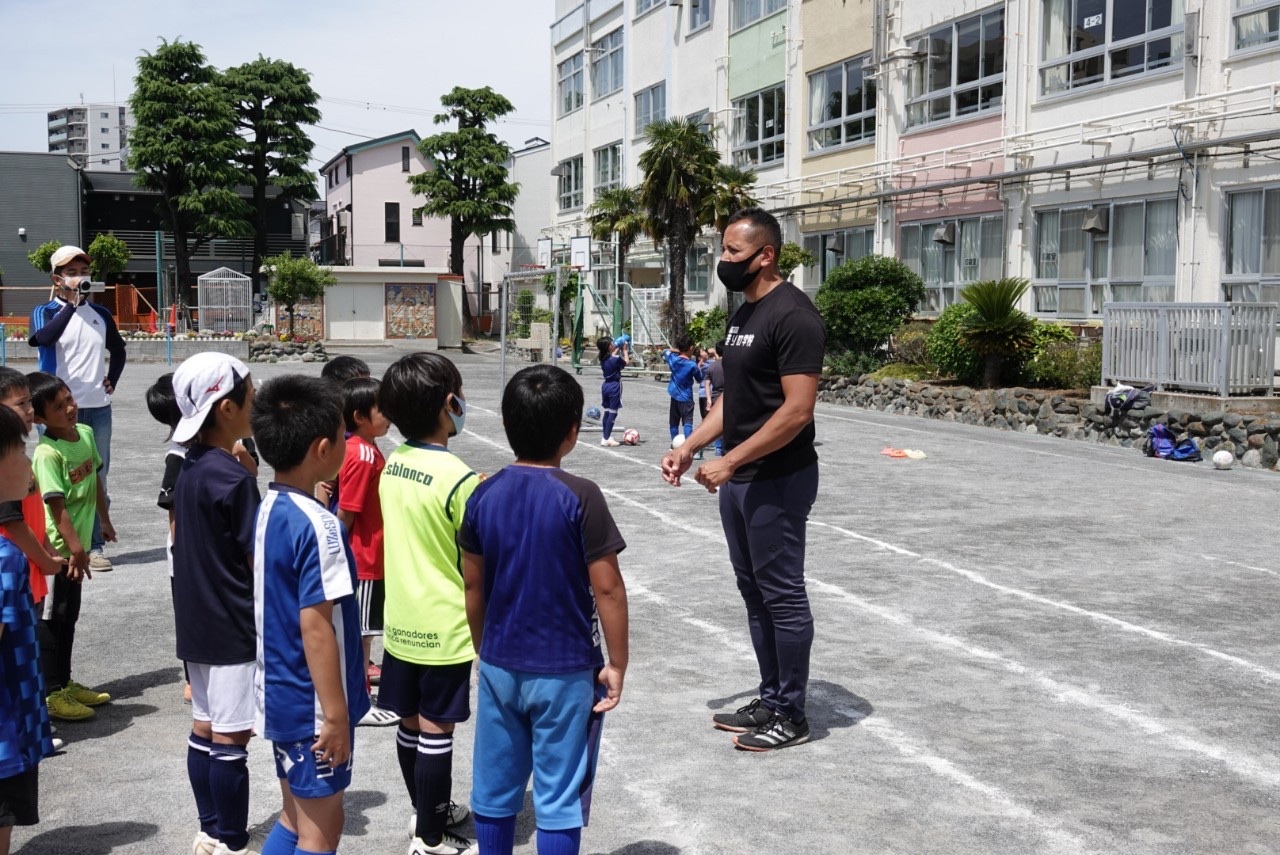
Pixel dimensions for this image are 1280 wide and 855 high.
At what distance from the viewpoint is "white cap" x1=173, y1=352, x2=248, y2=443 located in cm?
365

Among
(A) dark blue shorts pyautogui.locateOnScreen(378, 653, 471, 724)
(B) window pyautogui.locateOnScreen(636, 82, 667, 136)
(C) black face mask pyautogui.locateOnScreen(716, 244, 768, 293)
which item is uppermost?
(B) window pyautogui.locateOnScreen(636, 82, 667, 136)

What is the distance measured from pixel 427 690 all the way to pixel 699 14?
37.4 metres

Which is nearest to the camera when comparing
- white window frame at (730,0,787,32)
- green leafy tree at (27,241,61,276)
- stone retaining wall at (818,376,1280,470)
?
stone retaining wall at (818,376,1280,470)

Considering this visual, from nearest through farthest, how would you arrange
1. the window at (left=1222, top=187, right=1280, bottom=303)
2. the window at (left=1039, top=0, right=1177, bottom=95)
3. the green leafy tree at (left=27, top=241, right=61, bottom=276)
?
the window at (left=1222, top=187, right=1280, bottom=303)
the window at (left=1039, top=0, right=1177, bottom=95)
the green leafy tree at (left=27, top=241, right=61, bottom=276)

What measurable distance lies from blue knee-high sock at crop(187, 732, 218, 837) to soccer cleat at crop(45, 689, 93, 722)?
5.81 feet

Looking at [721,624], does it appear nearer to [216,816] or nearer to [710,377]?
[216,816]

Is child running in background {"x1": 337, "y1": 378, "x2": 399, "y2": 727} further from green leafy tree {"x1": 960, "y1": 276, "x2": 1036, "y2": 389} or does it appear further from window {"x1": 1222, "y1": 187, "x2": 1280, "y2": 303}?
green leafy tree {"x1": 960, "y1": 276, "x2": 1036, "y2": 389}

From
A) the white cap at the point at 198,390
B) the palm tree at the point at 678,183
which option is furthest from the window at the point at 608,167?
the white cap at the point at 198,390

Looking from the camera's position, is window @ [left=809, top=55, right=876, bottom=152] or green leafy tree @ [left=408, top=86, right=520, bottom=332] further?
green leafy tree @ [left=408, top=86, right=520, bottom=332]

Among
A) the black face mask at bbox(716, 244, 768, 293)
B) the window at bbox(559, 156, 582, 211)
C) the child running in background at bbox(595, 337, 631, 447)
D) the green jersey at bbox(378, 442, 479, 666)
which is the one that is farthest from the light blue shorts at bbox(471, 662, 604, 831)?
the window at bbox(559, 156, 582, 211)

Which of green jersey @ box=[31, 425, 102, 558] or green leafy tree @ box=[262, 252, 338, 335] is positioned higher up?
green leafy tree @ box=[262, 252, 338, 335]

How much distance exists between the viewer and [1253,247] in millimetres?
19078

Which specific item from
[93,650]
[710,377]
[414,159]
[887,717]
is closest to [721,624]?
[887,717]

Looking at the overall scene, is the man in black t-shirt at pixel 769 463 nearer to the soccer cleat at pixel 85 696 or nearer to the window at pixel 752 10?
the soccer cleat at pixel 85 696
